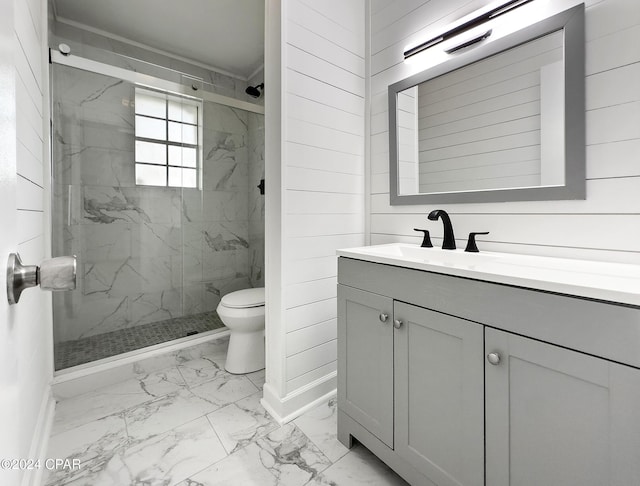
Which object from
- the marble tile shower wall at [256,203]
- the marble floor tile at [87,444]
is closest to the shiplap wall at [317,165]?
the marble floor tile at [87,444]

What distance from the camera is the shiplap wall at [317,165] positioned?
1.58m

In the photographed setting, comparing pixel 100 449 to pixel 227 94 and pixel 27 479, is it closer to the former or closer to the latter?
pixel 27 479

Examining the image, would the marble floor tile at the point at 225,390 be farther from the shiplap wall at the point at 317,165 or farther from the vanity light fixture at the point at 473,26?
the vanity light fixture at the point at 473,26

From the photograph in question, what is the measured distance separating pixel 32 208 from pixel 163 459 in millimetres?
1254

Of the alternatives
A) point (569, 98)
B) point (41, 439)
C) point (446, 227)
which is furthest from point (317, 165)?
point (41, 439)

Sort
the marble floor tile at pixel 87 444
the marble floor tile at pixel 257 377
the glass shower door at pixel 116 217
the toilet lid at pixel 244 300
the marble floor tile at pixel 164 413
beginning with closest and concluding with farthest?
1. the marble floor tile at pixel 87 444
2. the marble floor tile at pixel 164 413
3. the marble floor tile at pixel 257 377
4. the toilet lid at pixel 244 300
5. the glass shower door at pixel 116 217

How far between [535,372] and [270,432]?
1227 mm

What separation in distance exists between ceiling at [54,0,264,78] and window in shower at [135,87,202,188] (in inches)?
21.0

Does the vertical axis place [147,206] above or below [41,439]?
above

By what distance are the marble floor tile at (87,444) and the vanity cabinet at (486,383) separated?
1114 mm

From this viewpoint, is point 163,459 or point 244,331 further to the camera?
point 244,331

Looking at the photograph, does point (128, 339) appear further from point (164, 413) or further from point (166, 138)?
point (166, 138)

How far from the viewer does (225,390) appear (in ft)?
6.04

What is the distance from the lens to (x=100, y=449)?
1363 mm
